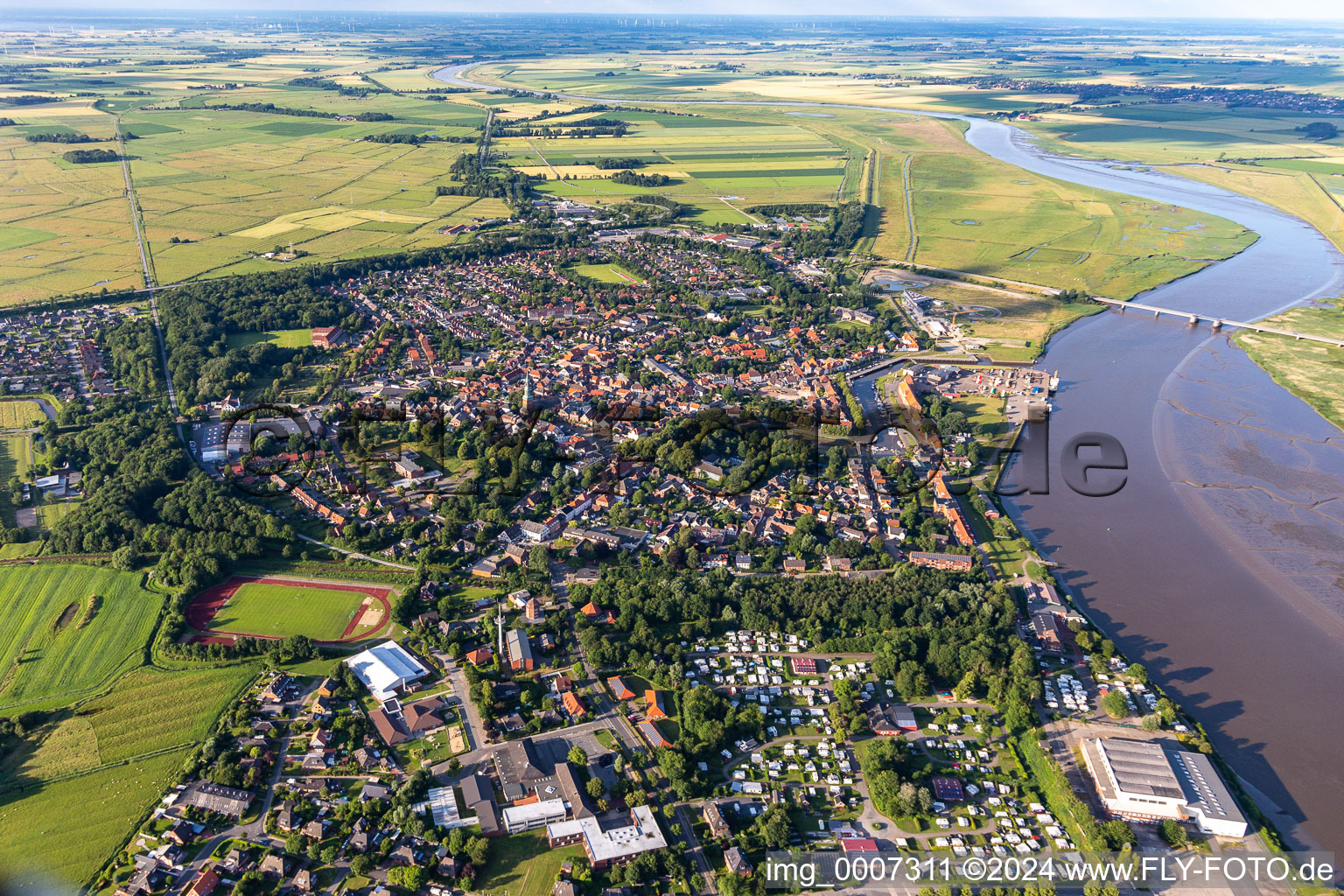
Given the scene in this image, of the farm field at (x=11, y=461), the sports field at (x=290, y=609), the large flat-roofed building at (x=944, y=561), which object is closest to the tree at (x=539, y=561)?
the sports field at (x=290, y=609)

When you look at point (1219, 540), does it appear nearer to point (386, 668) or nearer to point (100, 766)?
point (386, 668)

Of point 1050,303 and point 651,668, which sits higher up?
point 1050,303

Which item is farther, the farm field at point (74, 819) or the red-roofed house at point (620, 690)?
the red-roofed house at point (620, 690)

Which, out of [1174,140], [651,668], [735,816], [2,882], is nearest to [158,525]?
[2,882]

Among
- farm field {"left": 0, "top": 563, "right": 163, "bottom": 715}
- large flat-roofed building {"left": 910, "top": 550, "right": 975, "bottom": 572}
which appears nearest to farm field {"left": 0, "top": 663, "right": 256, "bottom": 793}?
farm field {"left": 0, "top": 563, "right": 163, "bottom": 715}

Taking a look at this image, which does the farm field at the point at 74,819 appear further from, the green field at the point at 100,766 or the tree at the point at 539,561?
the tree at the point at 539,561

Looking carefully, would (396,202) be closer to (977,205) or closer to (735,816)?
(977,205)
